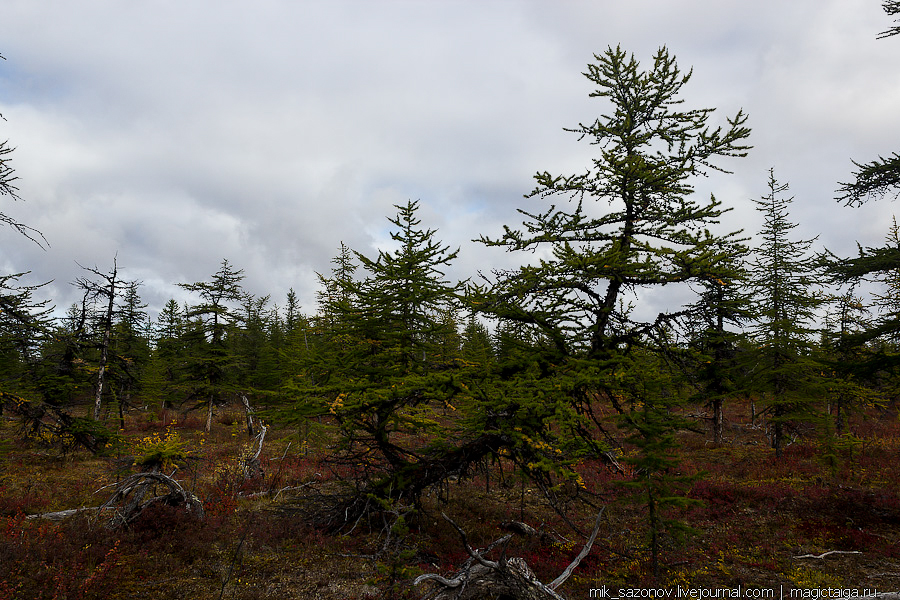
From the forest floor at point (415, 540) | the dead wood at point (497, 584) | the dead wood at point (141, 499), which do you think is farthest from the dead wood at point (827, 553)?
the dead wood at point (141, 499)

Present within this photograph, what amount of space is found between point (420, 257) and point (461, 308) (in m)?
2.56

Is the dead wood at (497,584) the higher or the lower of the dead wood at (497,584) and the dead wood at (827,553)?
the higher

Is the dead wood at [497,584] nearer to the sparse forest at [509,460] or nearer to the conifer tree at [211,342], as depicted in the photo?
the sparse forest at [509,460]

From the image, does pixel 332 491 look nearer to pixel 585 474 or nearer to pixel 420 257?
pixel 420 257

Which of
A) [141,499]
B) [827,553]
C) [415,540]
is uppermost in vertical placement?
[141,499]

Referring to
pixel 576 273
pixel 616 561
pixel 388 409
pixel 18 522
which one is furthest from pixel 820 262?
pixel 18 522

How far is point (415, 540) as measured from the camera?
1102 centimetres

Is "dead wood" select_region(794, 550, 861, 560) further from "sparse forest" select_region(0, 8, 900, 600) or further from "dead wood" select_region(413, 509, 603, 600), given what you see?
"dead wood" select_region(413, 509, 603, 600)

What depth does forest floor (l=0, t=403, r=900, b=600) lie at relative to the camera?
327 inches

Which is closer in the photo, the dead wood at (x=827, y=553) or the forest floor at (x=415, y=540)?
the forest floor at (x=415, y=540)

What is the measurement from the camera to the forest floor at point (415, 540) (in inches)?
327

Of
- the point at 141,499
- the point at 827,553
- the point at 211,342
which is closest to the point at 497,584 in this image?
the point at 141,499

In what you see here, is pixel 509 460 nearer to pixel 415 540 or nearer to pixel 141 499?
pixel 415 540

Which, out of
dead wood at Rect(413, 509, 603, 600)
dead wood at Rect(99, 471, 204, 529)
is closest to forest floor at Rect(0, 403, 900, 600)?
dead wood at Rect(99, 471, 204, 529)
